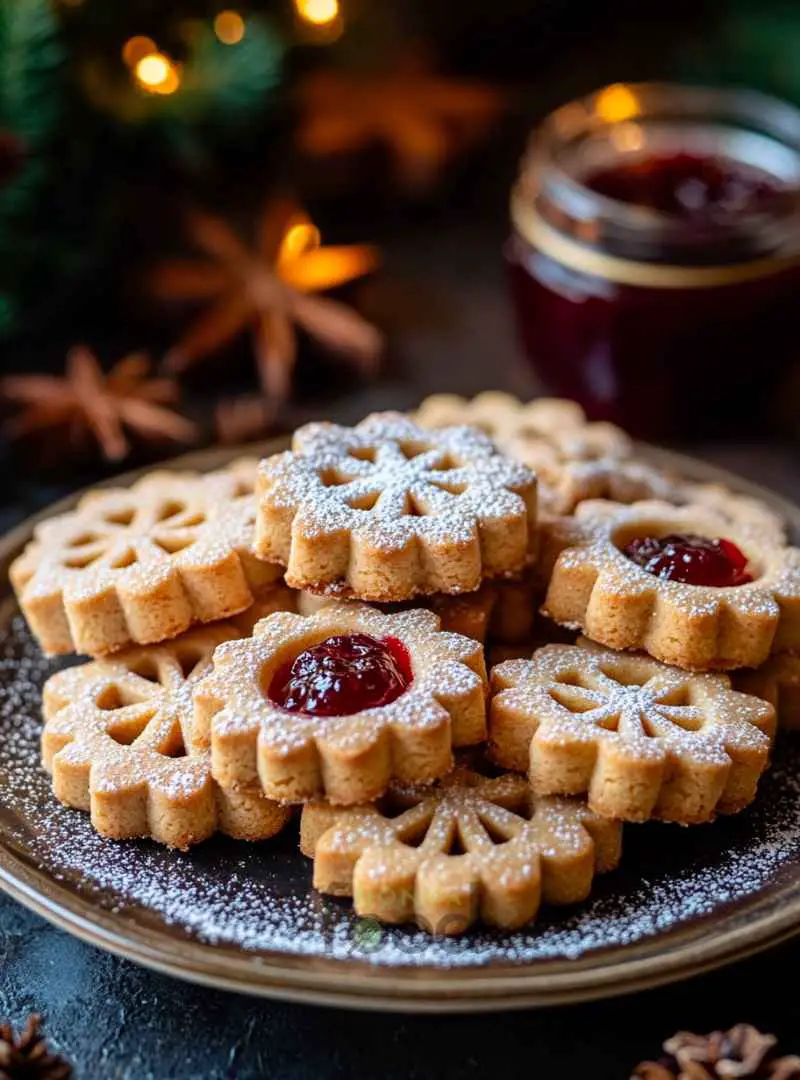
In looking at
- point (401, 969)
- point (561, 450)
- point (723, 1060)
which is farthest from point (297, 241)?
point (723, 1060)

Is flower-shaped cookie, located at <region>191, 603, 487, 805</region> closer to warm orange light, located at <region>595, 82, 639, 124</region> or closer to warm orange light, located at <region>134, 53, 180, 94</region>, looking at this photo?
warm orange light, located at <region>134, 53, 180, 94</region>

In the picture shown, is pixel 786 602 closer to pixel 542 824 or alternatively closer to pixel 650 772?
pixel 650 772

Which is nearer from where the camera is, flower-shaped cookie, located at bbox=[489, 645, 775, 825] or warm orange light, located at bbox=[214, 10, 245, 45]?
flower-shaped cookie, located at bbox=[489, 645, 775, 825]


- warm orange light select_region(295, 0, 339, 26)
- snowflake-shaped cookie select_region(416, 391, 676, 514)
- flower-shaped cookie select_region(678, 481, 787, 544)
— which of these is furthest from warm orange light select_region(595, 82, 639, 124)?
flower-shaped cookie select_region(678, 481, 787, 544)

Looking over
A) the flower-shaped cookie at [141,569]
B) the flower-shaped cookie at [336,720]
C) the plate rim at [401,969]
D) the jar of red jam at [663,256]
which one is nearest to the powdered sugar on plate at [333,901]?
the plate rim at [401,969]

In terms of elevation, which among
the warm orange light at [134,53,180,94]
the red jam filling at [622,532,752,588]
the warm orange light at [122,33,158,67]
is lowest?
the red jam filling at [622,532,752,588]
